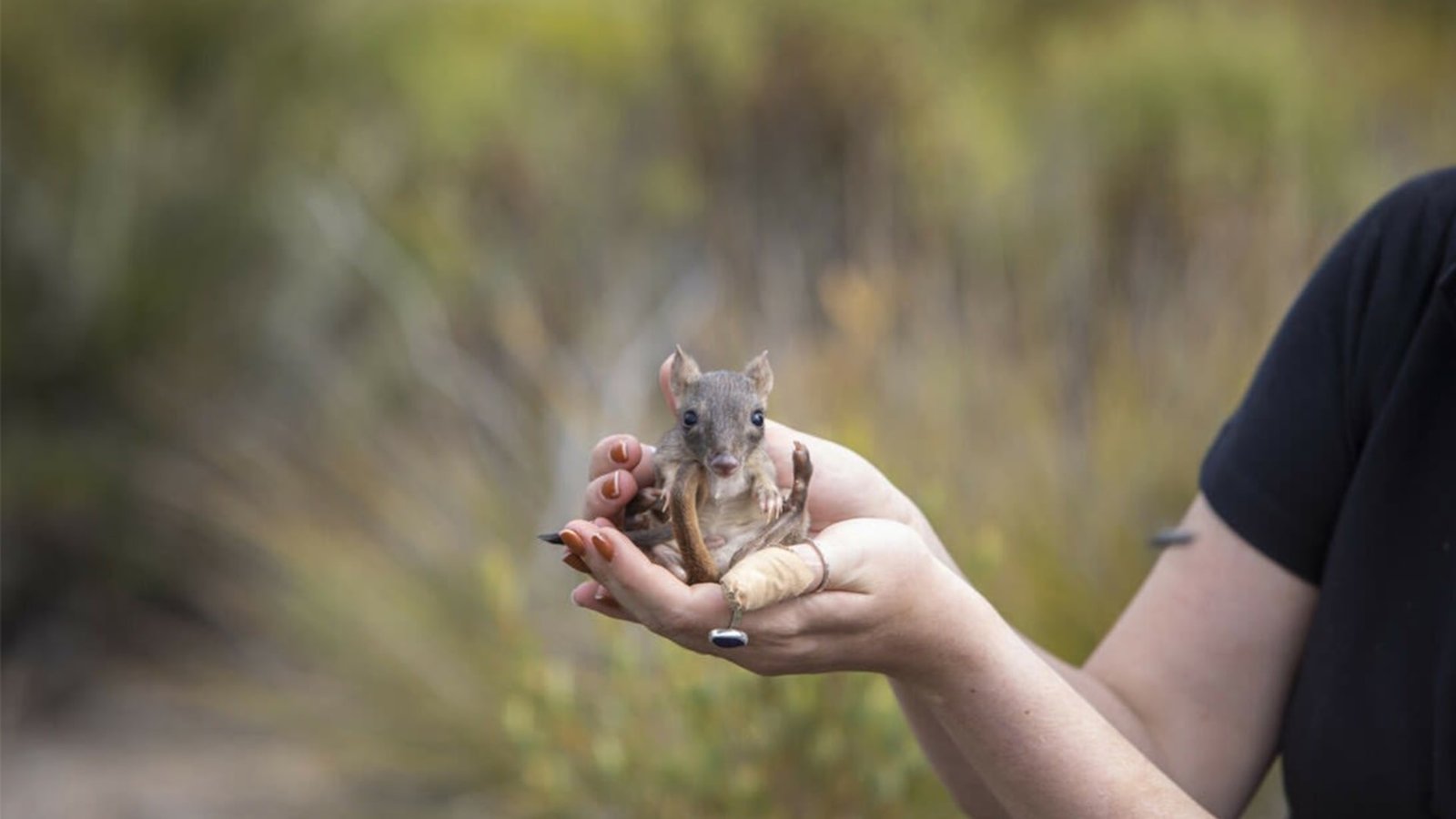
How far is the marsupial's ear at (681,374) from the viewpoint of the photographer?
2.16 metres

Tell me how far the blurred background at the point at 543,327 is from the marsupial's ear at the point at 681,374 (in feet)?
4.91

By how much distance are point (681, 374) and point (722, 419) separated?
0.52 feet

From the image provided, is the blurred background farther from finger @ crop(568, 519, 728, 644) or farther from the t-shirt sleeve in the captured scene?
finger @ crop(568, 519, 728, 644)

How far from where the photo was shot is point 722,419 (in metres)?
2.04

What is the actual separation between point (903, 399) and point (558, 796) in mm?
1865

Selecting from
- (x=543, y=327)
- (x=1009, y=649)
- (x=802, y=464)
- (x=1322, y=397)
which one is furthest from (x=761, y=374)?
(x=543, y=327)

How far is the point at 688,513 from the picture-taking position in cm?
197

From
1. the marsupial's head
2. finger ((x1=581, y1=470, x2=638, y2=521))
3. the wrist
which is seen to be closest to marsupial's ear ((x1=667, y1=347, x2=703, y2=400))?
the marsupial's head

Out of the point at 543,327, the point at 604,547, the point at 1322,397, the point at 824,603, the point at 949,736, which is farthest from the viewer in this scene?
the point at 543,327

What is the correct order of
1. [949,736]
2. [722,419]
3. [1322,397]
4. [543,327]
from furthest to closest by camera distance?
[543,327]
[1322,397]
[949,736]
[722,419]

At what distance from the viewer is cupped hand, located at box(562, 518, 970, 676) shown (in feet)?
6.00

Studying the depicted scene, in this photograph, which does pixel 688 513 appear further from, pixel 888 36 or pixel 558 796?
pixel 888 36

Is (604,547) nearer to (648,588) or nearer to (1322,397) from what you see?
(648,588)

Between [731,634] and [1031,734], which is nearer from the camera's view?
[731,634]
